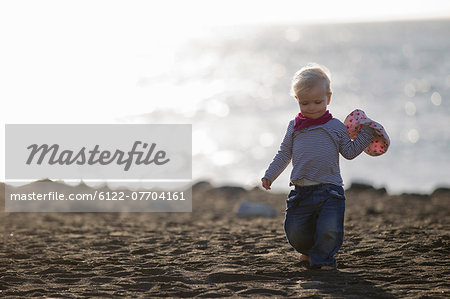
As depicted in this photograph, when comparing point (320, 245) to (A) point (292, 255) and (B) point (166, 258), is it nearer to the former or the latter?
(A) point (292, 255)

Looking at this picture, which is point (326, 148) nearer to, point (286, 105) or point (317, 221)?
point (317, 221)

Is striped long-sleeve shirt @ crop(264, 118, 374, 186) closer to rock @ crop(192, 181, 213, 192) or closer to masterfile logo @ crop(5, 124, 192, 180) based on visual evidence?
rock @ crop(192, 181, 213, 192)

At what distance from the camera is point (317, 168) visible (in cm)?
454

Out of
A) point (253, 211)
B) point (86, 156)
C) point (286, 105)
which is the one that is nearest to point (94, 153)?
point (86, 156)

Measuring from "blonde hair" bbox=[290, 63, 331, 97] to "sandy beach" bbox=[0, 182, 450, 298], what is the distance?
1.24 meters

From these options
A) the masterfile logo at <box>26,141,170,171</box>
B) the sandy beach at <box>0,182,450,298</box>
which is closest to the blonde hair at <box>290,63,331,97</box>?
the sandy beach at <box>0,182,450,298</box>

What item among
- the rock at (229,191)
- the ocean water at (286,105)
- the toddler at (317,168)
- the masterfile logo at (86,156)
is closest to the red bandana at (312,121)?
the toddler at (317,168)

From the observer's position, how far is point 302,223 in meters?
4.63

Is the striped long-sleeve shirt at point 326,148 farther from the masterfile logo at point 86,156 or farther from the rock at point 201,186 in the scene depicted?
the masterfile logo at point 86,156

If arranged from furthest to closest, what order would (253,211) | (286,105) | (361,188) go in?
(286,105) → (361,188) → (253,211)

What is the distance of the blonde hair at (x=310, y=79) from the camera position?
4465 mm

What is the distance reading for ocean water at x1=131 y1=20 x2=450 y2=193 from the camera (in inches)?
764

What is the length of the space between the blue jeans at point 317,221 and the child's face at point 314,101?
0.51 m

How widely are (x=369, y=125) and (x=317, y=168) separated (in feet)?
1.54
